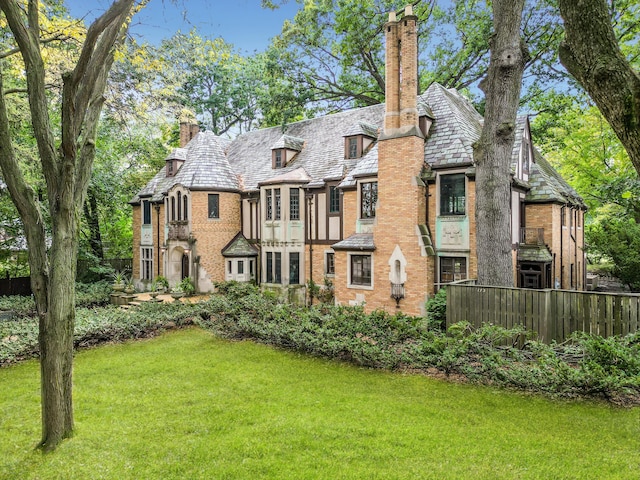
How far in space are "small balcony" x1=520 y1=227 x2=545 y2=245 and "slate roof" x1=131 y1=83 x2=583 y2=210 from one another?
3.84 feet

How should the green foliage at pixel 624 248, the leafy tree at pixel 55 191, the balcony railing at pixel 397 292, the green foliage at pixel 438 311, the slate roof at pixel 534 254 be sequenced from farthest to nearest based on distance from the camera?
1. the green foliage at pixel 624 248
2. the balcony railing at pixel 397 292
3. the slate roof at pixel 534 254
4. the green foliage at pixel 438 311
5. the leafy tree at pixel 55 191

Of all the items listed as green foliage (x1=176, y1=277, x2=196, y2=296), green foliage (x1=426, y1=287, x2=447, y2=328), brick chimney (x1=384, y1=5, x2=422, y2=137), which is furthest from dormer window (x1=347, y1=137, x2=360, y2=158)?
green foliage (x1=176, y1=277, x2=196, y2=296)

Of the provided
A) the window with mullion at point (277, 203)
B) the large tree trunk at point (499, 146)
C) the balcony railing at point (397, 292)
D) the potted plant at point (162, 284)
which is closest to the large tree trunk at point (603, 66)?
the large tree trunk at point (499, 146)

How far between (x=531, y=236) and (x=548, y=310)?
6.30 meters

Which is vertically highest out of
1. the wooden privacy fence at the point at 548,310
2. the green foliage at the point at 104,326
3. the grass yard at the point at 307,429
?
the wooden privacy fence at the point at 548,310

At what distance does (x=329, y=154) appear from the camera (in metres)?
19.3

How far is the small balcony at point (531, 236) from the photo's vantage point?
14250 millimetres

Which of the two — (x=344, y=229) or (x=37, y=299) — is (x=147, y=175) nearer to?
(x=344, y=229)

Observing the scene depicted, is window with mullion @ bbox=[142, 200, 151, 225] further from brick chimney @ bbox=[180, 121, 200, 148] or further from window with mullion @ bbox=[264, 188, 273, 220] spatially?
window with mullion @ bbox=[264, 188, 273, 220]

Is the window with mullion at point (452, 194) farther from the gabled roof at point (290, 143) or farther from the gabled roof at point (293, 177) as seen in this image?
the gabled roof at point (290, 143)

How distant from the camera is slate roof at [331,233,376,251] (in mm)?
14696

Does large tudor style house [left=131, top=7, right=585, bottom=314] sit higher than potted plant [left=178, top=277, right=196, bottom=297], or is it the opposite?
large tudor style house [left=131, top=7, right=585, bottom=314]

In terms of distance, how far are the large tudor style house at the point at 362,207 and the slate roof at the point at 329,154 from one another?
8 centimetres

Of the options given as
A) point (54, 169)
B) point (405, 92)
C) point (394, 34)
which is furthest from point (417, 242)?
point (54, 169)
